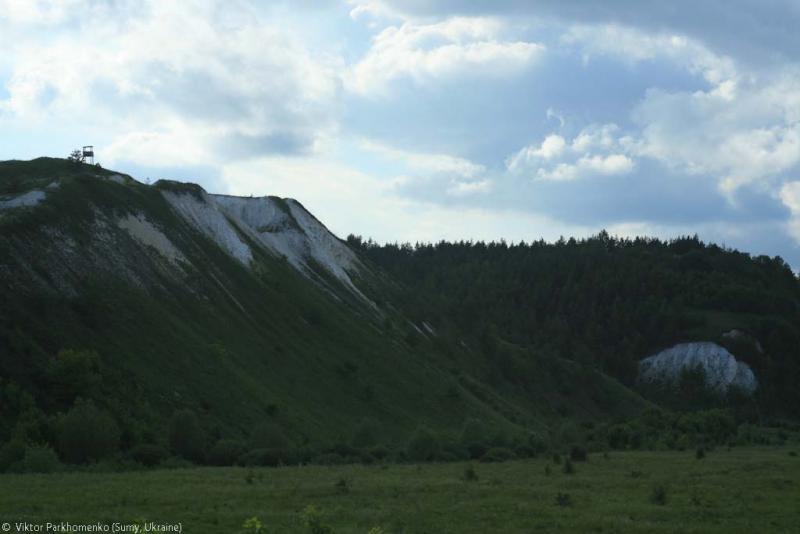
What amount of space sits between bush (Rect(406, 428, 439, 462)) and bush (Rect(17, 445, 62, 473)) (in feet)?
81.9

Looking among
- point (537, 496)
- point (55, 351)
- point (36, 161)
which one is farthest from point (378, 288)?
point (537, 496)

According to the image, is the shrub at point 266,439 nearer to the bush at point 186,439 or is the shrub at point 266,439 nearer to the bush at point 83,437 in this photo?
the bush at point 186,439

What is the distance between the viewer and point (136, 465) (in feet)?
154

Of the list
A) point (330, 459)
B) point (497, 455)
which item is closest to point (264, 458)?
point (330, 459)

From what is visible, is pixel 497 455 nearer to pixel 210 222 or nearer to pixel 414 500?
pixel 414 500

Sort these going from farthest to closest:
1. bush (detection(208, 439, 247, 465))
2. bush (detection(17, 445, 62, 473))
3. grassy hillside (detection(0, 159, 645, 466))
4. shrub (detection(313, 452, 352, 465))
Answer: grassy hillside (detection(0, 159, 645, 466)) < shrub (detection(313, 452, 352, 465)) < bush (detection(208, 439, 247, 465)) < bush (detection(17, 445, 62, 473))

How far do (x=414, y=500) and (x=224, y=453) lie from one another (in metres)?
22.0

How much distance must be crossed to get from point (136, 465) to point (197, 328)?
30644 mm

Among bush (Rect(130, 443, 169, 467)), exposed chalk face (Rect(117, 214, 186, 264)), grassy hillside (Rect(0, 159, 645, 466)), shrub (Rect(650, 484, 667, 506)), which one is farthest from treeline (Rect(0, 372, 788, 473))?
exposed chalk face (Rect(117, 214, 186, 264))

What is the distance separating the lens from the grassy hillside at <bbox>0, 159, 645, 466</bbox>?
2212 inches

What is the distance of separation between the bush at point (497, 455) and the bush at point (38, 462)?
29490mm

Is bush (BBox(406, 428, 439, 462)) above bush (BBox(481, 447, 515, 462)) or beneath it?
above

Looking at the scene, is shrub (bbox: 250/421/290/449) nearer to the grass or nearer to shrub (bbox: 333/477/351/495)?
the grass

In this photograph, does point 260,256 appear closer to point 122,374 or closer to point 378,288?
point 378,288
